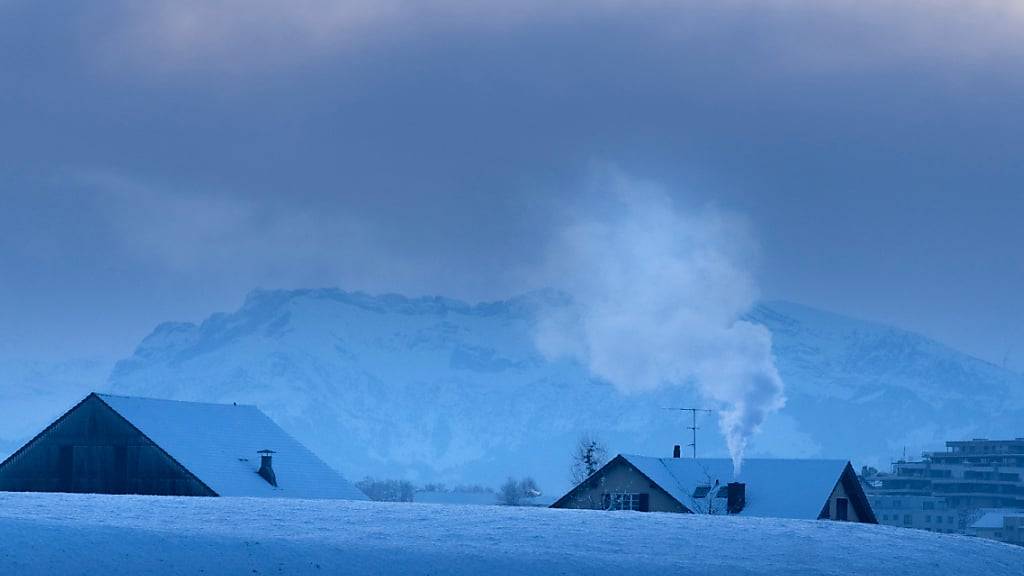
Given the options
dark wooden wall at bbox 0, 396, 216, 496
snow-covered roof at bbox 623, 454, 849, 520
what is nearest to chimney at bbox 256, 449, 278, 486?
dark wooden wall at bbox 0, 396, 216, 496

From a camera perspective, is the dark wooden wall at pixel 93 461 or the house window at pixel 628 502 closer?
the dark wooden wall at pixel 93 461

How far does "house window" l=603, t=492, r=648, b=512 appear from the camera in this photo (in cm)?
9231

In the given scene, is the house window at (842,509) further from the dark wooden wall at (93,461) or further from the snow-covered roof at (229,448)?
the dark wooden wall at (93,461)

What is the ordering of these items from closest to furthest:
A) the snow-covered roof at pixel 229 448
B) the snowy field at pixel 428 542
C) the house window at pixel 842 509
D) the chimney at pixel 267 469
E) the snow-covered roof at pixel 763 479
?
the snowy field at pixel 428 542, the snow-covered roof at pixel 763 479, the snow-covered roof at pixel 229 448, the house window at pixel 842 509, the chimney at pixel 267 469

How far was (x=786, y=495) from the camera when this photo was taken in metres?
91.1

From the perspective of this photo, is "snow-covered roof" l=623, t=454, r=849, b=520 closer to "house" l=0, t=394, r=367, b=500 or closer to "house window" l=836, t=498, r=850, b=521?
"house window" l=836, t=498, r=850, b=521

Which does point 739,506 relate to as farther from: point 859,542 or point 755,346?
point 755,346

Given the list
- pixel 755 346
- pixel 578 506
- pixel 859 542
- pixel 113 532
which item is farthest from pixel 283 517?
pixel 755 346

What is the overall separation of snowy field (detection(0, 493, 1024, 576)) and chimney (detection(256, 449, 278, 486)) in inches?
1042

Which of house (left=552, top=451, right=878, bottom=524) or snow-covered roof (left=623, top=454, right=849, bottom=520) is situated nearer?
snow-covered roof (left=623, top=454, right=849, bottom=520)

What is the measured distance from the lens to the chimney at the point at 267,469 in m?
93.2

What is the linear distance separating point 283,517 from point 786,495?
41589 mm

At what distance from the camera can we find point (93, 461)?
312ft

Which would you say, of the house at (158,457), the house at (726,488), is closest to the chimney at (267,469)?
the house at (158,457)
